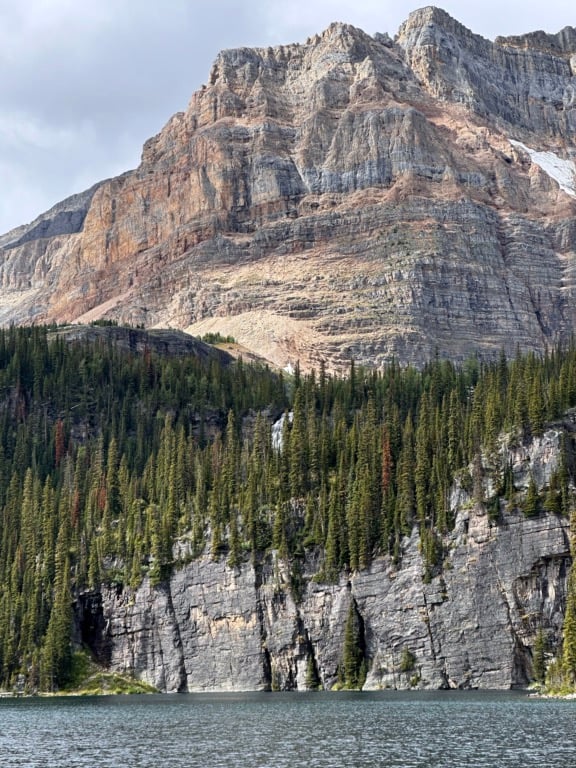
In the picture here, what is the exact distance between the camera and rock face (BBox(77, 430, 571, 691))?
147 meters

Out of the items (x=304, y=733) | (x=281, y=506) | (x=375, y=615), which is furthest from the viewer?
(x=281, y=506)

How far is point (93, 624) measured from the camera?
175000mm

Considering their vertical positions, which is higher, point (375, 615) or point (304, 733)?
point (375, 615)

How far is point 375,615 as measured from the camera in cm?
15688

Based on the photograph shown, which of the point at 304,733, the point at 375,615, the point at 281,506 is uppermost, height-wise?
the point at 281,506

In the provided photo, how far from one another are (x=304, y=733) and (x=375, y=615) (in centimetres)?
5385

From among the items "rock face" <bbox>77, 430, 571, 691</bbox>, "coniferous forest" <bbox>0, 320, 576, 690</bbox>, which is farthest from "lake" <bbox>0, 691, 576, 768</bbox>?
"coniferous forest" <bbox>0, 320, 576, 690</bbox>

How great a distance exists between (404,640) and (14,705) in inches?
1565

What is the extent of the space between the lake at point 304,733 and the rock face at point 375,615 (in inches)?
349

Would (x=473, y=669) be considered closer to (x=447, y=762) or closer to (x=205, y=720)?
(x=205, y=720)

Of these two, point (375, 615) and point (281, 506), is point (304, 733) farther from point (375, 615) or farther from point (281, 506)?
point (281, 506)

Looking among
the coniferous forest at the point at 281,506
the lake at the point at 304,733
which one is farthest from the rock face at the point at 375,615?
the lake at the point at 304,733

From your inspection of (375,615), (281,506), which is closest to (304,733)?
(375,615)

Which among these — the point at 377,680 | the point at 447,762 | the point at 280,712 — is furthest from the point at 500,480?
the point at 447,762
